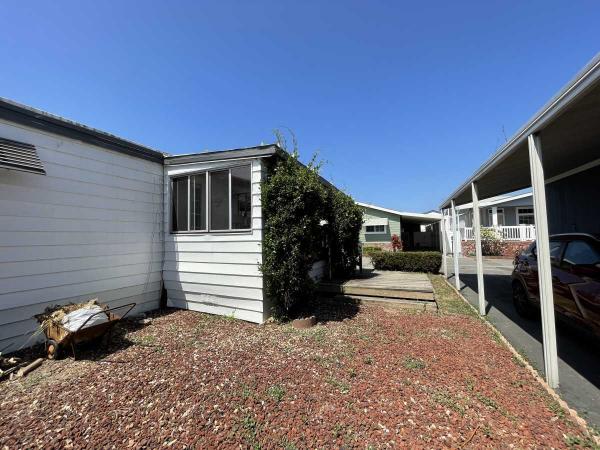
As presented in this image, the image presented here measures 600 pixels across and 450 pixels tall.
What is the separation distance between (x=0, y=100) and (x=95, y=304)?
3259 mm

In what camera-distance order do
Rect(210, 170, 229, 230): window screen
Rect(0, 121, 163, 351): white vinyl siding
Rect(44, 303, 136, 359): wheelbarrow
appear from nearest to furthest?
1. Rect(44, 303, 136, 359): wheelbarrow
2. Rect(0, 121, 163, 351): white vinyl siding
3. Rect(210, 170, 229, 230): window screen

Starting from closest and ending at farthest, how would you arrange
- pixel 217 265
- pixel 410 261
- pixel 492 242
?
pixel 217 265
pixel 410 261
pixel 492 242

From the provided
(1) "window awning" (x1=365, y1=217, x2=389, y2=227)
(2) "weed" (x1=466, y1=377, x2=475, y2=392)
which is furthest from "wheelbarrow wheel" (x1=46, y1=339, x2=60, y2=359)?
(1) "window awning" (x1=365, y1=217, x2=389, y2=227)

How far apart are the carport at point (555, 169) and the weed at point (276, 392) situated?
9.82ft

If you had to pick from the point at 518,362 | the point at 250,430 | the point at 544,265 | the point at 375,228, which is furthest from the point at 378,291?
the point at 375,228

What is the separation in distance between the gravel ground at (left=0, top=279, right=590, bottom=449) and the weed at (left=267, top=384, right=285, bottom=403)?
11mm

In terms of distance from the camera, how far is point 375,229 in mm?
20203

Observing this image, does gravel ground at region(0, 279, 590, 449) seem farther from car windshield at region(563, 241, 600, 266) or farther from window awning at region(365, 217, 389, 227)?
window awning at region(365, 217, 389, 227)

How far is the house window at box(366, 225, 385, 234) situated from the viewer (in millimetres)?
19969

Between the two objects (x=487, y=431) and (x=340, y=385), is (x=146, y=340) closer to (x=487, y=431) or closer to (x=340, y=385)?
(x=340, y=385)

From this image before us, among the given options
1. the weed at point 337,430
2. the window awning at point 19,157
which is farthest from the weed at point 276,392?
the window awning at point 19,157

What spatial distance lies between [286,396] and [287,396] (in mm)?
11

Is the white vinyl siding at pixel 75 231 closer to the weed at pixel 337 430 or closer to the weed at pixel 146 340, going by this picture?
the weed at pixel 146 340

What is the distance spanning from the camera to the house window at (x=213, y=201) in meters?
5.55
